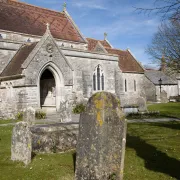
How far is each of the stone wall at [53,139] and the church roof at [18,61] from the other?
1143cm

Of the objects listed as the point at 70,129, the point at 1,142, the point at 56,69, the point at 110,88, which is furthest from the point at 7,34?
the point at 70,129

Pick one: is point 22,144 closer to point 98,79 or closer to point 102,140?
point 102,140

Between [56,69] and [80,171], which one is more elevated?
[56,69]

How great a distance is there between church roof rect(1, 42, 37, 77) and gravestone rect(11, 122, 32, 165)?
39.6 ft

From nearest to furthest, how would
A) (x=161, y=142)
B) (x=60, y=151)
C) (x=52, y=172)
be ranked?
(x=52, y=172) → (x=60, y=151) → (x=161, y=142)

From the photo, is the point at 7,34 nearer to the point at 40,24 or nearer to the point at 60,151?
the point at 40,24

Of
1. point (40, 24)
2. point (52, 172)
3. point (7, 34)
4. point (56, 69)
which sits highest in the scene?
point (40, 24)

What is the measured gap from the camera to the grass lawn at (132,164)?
5750 mm

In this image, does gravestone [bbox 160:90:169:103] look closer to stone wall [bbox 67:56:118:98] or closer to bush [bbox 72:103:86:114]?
stone wall [bbox 67:56:118:98]

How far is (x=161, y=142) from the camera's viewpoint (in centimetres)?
867

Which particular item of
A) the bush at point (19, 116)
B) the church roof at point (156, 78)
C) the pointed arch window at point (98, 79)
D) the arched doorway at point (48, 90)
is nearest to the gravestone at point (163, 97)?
the church roof at point (156, 78)

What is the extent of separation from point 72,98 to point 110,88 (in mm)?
6629

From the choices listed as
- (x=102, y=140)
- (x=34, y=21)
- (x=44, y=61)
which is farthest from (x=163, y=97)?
(x=102, y=140)

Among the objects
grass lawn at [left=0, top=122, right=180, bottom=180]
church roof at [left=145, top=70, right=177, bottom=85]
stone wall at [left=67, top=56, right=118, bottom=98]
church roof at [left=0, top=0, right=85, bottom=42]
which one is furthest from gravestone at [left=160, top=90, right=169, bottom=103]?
grass lawn at [left=0, top=122, right=180, bottom=180]
